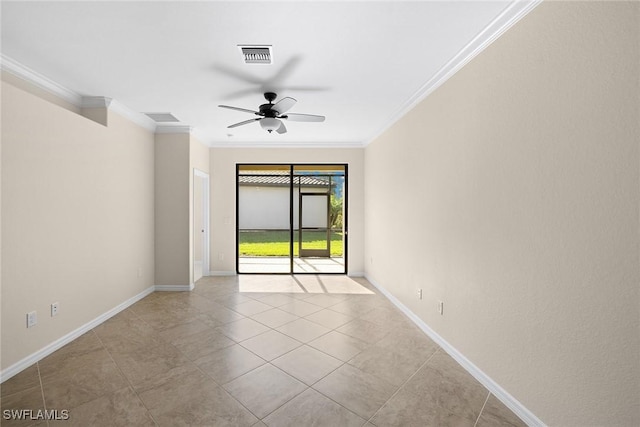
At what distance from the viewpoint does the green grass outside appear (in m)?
6.65

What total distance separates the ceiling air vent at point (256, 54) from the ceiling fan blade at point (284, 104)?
0.40 meters

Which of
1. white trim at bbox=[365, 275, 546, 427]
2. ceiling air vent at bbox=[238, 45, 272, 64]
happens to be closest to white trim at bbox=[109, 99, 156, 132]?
ceiling air vent at bbox=[238, 45, 272, 64]

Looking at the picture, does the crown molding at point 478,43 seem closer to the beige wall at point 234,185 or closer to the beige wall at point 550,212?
the beige wall at point 550,212

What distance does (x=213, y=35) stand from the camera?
2.21m

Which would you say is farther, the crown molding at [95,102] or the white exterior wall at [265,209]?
the white exterior wall at [265,209]

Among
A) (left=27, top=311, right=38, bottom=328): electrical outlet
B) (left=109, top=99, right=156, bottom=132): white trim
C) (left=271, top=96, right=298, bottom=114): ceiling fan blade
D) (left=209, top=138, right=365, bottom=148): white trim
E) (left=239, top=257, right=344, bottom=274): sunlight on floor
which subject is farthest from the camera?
(left=239, top=257, right=344, bottom=274): sunlight on floor

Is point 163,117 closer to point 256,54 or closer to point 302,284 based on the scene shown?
point 256,54

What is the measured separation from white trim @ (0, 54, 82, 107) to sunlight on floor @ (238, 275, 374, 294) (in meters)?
3.38

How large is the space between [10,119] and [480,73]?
3775 millimetres

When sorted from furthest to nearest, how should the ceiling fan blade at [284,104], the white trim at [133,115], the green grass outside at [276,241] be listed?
the green grass outside at [276,241], the white trim at [133,115], the ceiling fan blade at [284,104]

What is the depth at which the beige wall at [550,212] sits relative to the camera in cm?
135

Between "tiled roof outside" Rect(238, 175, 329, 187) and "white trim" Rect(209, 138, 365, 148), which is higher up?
"white trim" Rect(209, 138, 365, 148)

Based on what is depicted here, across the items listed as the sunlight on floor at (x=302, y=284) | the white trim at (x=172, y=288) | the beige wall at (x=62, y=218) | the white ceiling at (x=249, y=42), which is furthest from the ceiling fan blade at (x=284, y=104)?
the white trim at (x=172, y=288)

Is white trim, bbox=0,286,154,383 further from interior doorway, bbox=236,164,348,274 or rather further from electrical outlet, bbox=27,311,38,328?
interior doorway, bbox=236,164,348,274
